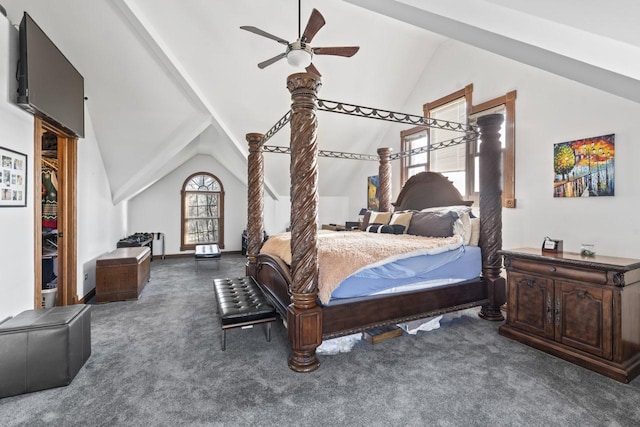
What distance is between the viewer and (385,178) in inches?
209

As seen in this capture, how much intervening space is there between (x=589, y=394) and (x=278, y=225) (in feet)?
21.0

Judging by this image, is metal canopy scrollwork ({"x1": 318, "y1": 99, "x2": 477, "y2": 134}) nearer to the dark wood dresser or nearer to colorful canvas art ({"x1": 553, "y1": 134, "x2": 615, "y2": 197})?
colorful canvas art ({"x1": 553, "y1": 134, "x2": 615, "y2": 197})

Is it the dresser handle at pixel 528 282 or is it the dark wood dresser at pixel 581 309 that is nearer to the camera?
the dark wood dresser at pixel 581 309

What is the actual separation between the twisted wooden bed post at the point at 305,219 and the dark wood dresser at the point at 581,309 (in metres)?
1.96

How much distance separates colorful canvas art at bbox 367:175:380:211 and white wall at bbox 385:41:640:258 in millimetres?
2475

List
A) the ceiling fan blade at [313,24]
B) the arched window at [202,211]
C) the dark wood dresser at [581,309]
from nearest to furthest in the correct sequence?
the dark wood dresser at [581,309]
the ceiling fan blade at [313,24]
the arched window at [202,211]

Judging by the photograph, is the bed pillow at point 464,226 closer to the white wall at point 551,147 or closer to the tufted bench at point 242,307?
the white wall at point 551,147

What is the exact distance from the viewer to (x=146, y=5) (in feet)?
10.5

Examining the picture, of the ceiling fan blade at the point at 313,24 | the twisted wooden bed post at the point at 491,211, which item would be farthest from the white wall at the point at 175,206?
the twisted wooden bed post at the point at 491,211

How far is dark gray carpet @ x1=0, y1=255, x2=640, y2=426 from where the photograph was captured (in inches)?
69.9

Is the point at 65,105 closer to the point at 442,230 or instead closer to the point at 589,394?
the point at 442,230

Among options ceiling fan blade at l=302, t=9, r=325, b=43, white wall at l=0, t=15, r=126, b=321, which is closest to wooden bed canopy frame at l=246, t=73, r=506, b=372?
ceiling fan blade at l=302, t=9, r=325, b=43

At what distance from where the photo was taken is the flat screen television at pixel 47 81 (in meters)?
2.42

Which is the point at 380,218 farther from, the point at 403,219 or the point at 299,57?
the point at 299,57
